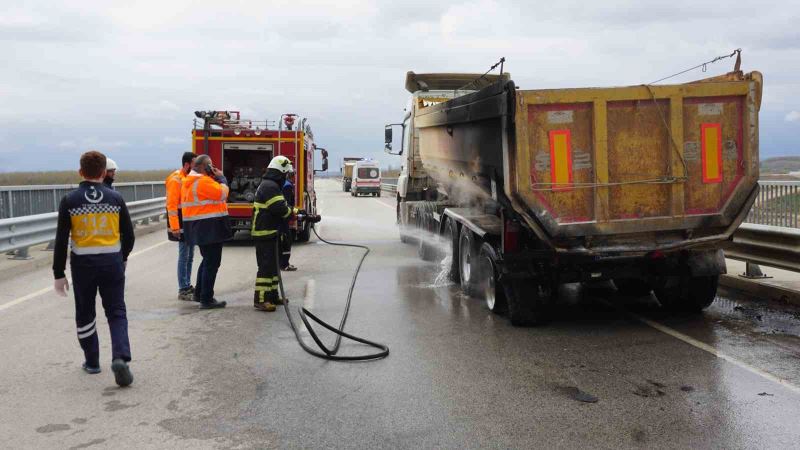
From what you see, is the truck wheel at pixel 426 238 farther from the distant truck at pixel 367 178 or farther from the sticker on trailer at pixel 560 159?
the distant truck at pixel 367 178

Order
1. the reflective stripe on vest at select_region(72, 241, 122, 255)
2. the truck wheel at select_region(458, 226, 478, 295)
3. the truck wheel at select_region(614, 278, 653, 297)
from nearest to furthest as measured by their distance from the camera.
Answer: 1. the reflective stripe on vest at select_region(72, 241, 122, 255)
2. the truck wheel at select_region(458, 226, 478, 295)
3. the truck wheel at select_region(614, 278, 653, 297)

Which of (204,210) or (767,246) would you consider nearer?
(204,210)

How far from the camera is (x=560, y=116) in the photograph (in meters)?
6.98

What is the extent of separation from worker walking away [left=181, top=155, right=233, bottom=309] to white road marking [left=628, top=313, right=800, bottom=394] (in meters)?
4.74

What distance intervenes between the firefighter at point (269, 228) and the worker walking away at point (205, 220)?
0.39 meters

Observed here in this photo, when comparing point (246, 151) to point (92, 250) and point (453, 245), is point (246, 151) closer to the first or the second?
point (453, 245)

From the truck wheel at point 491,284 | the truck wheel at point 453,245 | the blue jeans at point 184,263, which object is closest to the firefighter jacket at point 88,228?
the blue jeans at point 184,263

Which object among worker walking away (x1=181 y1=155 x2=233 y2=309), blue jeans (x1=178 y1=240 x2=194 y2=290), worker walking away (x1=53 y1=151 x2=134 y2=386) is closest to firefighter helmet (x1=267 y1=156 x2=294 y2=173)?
worker walking away (x1=181 y1=155 x2=233 y2=309)

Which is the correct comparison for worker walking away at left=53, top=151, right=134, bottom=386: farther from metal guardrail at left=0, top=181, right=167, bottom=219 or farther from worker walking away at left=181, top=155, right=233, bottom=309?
metal guardrail at left=0, top=181, right=167, bottom=219

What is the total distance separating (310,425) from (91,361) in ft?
7.39

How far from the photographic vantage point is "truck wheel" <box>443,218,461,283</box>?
10.1 meters

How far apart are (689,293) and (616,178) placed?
176cm

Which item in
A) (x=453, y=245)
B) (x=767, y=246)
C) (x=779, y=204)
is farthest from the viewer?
(x=453, y=245)

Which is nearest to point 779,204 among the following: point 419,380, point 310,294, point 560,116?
point 560,116
